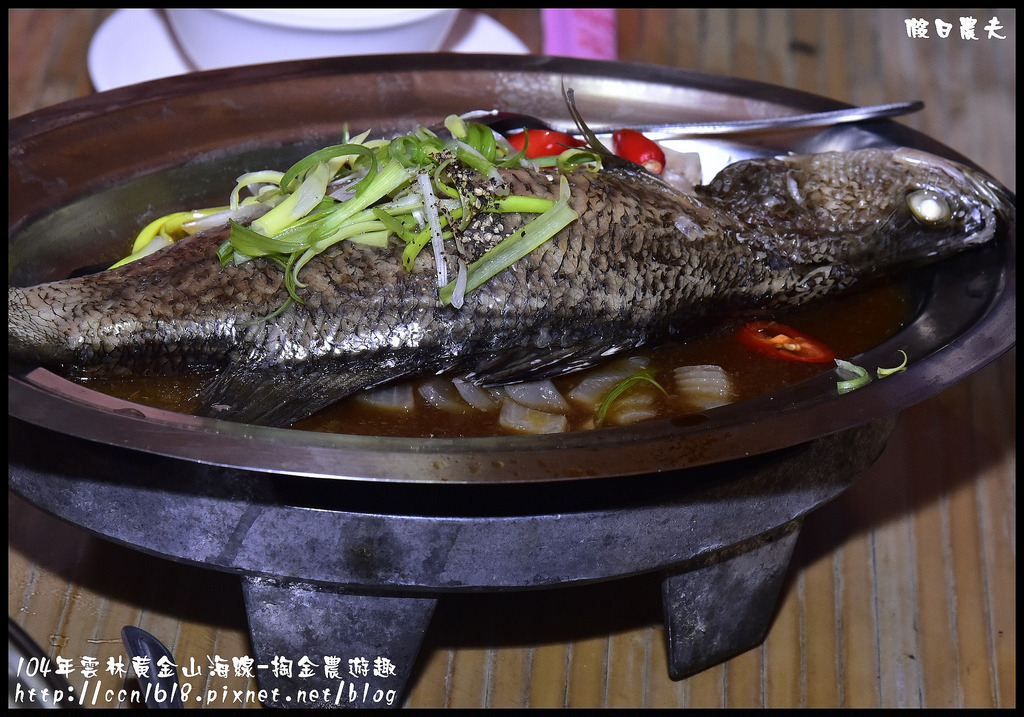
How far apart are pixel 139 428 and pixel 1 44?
7.44ft

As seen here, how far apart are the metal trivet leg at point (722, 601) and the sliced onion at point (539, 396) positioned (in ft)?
1.39

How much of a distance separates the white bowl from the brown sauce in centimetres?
161

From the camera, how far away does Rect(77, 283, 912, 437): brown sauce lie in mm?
1937

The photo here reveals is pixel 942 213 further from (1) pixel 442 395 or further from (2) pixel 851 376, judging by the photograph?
(1) pixel 442 395

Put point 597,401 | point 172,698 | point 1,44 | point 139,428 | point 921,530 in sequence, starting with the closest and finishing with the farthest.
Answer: point 139,428 < point 172,698 < point 597,401 < point 921,530 < point 1,44

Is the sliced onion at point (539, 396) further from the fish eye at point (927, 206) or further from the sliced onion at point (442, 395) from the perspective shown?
the fish eye at point (927, 206)

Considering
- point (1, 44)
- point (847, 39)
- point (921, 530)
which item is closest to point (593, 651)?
point (921, 530)

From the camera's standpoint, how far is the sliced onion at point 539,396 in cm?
204

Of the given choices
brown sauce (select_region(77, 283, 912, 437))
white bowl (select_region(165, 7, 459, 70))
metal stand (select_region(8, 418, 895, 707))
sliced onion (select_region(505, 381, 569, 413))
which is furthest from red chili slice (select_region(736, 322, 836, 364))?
white bowl (select_region(165, 7, 459, 70))

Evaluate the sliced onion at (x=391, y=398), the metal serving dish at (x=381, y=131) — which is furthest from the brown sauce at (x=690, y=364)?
the metal serving dish at (x=381, y=131)

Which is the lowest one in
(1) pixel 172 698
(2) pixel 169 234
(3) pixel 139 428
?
(1) pixel 172 698

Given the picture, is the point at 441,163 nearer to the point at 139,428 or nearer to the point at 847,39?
the point at 139,428

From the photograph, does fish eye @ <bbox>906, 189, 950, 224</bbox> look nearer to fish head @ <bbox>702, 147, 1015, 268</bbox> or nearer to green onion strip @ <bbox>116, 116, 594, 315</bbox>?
fish head @ <bbox>702, 147, 1015, 268</bbox>

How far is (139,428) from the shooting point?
5.14 ft
